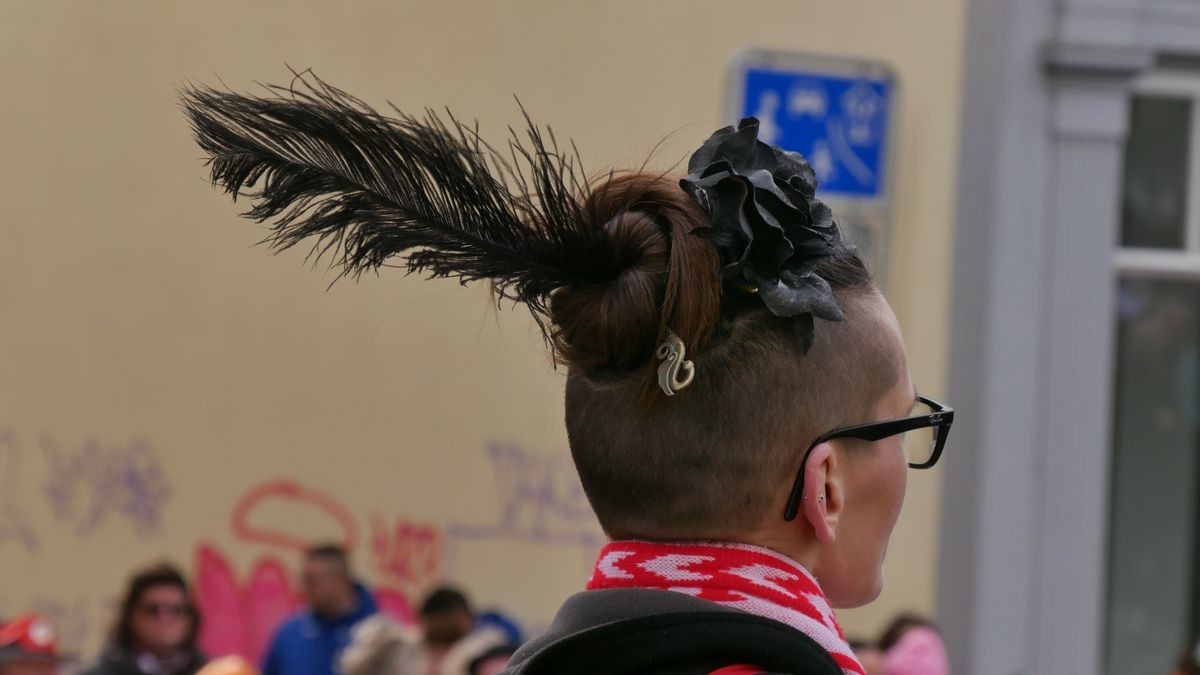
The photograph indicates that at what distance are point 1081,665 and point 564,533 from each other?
2.33 meters

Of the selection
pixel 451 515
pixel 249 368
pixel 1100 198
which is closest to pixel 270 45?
pixel 249 368

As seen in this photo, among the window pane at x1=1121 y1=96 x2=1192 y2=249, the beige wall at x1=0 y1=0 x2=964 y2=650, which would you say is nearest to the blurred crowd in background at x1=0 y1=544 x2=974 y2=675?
the beige wall at x1=0 y1=0 x2=964 y2=650

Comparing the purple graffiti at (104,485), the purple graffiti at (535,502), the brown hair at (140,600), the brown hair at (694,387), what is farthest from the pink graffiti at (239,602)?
the brown hair at (694,387)

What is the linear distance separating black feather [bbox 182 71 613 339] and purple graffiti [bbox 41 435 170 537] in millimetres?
5321

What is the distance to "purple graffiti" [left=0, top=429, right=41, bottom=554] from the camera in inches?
261

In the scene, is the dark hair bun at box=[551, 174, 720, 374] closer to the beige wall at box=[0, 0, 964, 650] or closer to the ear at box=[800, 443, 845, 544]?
the ear at box=[800, 443, 845, 544]

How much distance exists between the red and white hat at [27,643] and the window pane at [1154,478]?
184 inches

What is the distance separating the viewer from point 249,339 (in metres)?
6.88

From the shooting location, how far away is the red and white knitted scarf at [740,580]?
4.99 feet

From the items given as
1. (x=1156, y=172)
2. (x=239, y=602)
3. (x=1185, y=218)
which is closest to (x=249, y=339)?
(x=239, y=602)

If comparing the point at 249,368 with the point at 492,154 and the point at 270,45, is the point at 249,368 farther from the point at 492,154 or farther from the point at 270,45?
the point at 492,154

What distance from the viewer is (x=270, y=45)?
6.95 m

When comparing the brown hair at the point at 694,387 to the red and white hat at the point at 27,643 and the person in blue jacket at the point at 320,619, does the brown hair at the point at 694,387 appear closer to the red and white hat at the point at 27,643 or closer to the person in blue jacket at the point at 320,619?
the red and white hat at the point at 27,643

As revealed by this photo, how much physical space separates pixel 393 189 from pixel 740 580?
0.49 metres
